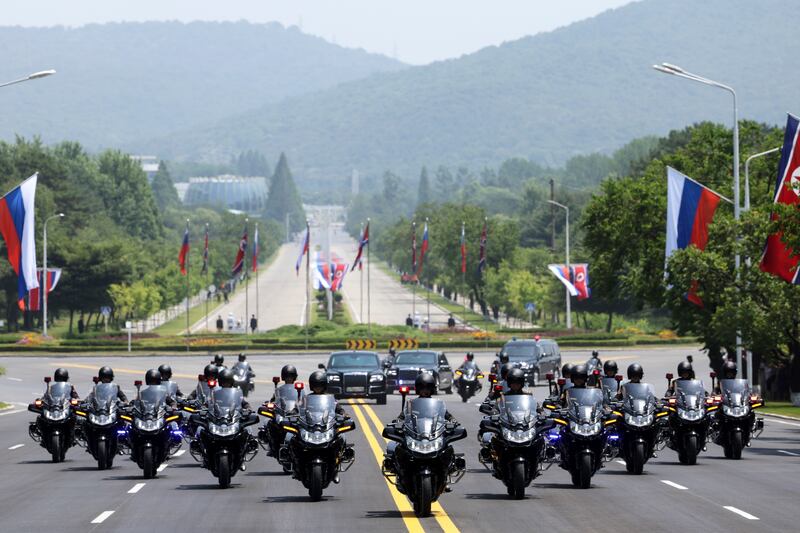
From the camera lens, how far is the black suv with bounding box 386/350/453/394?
57562mm

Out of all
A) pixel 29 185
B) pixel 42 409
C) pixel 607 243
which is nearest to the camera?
pixel 42 409

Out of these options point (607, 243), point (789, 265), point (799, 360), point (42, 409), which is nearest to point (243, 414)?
point (42, 409)

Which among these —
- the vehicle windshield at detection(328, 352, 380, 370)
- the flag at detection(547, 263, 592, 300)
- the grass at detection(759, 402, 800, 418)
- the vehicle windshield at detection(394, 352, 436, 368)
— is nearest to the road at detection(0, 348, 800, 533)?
the grass at detection(759, 402, 800, 418)

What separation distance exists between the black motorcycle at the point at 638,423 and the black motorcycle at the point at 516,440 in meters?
4.43

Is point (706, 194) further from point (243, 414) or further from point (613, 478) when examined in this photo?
point (243, 414)

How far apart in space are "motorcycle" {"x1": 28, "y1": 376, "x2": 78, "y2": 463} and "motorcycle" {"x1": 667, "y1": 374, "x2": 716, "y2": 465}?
426 inches

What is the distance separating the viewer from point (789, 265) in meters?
43.3

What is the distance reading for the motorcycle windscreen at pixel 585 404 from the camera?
24.9 meters

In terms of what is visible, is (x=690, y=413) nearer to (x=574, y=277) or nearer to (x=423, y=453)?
(x=423, y=453)

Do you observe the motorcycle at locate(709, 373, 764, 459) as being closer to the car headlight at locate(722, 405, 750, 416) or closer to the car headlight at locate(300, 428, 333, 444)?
the car headlight at locate(722, 405, 750, 416)

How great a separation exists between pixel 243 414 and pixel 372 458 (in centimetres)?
794

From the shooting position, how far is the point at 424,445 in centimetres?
2108

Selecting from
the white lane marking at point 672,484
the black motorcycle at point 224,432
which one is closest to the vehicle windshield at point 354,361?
the white lane marking at point 672,484

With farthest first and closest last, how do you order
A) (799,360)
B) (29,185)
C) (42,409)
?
(799,360) < (29,185) < (42,409)
